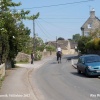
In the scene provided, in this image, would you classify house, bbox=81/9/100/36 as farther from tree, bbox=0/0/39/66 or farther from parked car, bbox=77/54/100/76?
parked car, bbox=77/54/100/76

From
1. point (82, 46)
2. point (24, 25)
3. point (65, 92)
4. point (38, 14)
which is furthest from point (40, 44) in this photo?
point (65, 92)

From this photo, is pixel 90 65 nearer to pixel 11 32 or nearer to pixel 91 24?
pixel 11 32

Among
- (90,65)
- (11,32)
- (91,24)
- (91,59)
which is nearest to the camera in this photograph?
(90,65)

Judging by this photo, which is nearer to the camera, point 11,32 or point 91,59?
point 91,59

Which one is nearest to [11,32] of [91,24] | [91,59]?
[91,59]

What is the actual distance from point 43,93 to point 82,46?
4613 cm

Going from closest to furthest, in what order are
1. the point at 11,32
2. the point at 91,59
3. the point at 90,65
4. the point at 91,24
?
the point at 90,65 < the point at 91,59 < the point at 11,32 < the point at 91,24

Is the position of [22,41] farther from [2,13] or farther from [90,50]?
[90,50]

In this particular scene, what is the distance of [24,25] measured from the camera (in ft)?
100

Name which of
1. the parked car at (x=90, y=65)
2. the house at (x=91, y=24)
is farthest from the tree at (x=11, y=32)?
the house at (x=91, y=24)

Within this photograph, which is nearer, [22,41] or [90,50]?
[22,41]

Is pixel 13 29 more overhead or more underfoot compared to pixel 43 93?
more overhead

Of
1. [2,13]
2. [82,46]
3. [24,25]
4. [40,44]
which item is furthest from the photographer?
[40,44]

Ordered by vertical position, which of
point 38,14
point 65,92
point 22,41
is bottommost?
point 65,92
